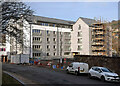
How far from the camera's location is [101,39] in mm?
66750

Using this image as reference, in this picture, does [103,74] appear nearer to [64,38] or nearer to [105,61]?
[105,61]

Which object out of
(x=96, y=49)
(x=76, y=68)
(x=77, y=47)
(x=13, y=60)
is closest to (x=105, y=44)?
(x=96, y=49)

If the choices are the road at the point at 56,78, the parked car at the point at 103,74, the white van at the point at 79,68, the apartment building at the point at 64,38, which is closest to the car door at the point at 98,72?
the parked car at the point at 103,74

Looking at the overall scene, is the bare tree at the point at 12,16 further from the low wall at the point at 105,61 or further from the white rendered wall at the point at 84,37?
the white rendered wall at the point at 84,37

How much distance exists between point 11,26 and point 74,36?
48.4m

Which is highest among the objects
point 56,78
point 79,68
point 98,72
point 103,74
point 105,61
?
point 105,61

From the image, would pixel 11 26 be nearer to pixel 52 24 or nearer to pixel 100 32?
pixel 52 24

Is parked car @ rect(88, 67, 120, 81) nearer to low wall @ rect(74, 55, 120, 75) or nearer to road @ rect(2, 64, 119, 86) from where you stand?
road @ rect(2, 64, 119, 86)

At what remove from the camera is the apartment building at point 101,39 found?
65312 mm

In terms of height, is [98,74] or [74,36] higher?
[74,36]

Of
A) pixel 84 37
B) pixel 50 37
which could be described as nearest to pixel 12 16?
pixel 50 37

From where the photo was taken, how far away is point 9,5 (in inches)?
848

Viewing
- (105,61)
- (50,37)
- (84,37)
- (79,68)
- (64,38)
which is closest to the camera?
(79,68)

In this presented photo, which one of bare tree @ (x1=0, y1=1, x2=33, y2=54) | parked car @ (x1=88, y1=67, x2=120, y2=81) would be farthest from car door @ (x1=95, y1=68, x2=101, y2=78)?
bare tree @ (x1=0, y1=1, x2=33, y2=54)
